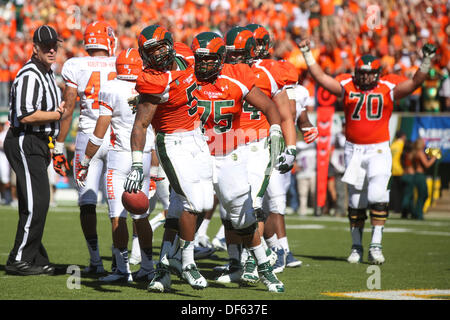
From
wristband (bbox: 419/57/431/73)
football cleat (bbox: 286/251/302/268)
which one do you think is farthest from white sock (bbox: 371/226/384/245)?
wristband (bbox: 419/57/431/73)

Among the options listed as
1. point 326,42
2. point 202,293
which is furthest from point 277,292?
point 326,42

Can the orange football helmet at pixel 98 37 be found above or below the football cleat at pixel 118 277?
above

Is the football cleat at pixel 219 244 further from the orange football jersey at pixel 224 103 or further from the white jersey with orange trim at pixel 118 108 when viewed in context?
the orange football jersey at pixel 224 103

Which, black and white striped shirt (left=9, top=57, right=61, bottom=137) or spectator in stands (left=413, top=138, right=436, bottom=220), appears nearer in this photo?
black and white striped shirt (left=9, top=57, right=61, bottom=137)

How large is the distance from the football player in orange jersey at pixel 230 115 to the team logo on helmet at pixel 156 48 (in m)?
0.25

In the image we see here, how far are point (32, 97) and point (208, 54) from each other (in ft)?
6.98

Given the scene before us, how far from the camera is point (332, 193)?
16.3 meters

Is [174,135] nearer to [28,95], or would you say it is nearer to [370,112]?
[28,95]

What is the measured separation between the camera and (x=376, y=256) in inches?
336

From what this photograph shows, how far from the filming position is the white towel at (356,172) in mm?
9008

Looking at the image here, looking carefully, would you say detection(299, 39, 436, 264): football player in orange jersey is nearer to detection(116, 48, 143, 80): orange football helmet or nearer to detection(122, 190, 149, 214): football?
detection(116, 48, 143, 80): orange football helmet

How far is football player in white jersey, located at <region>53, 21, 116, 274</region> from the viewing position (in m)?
7.59

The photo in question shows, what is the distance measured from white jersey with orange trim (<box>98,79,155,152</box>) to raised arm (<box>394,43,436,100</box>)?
3396 mm

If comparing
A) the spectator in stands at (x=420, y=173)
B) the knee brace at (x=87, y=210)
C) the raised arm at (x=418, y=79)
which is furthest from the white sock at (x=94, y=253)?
the spectator in stands at (x=420, y=173)
